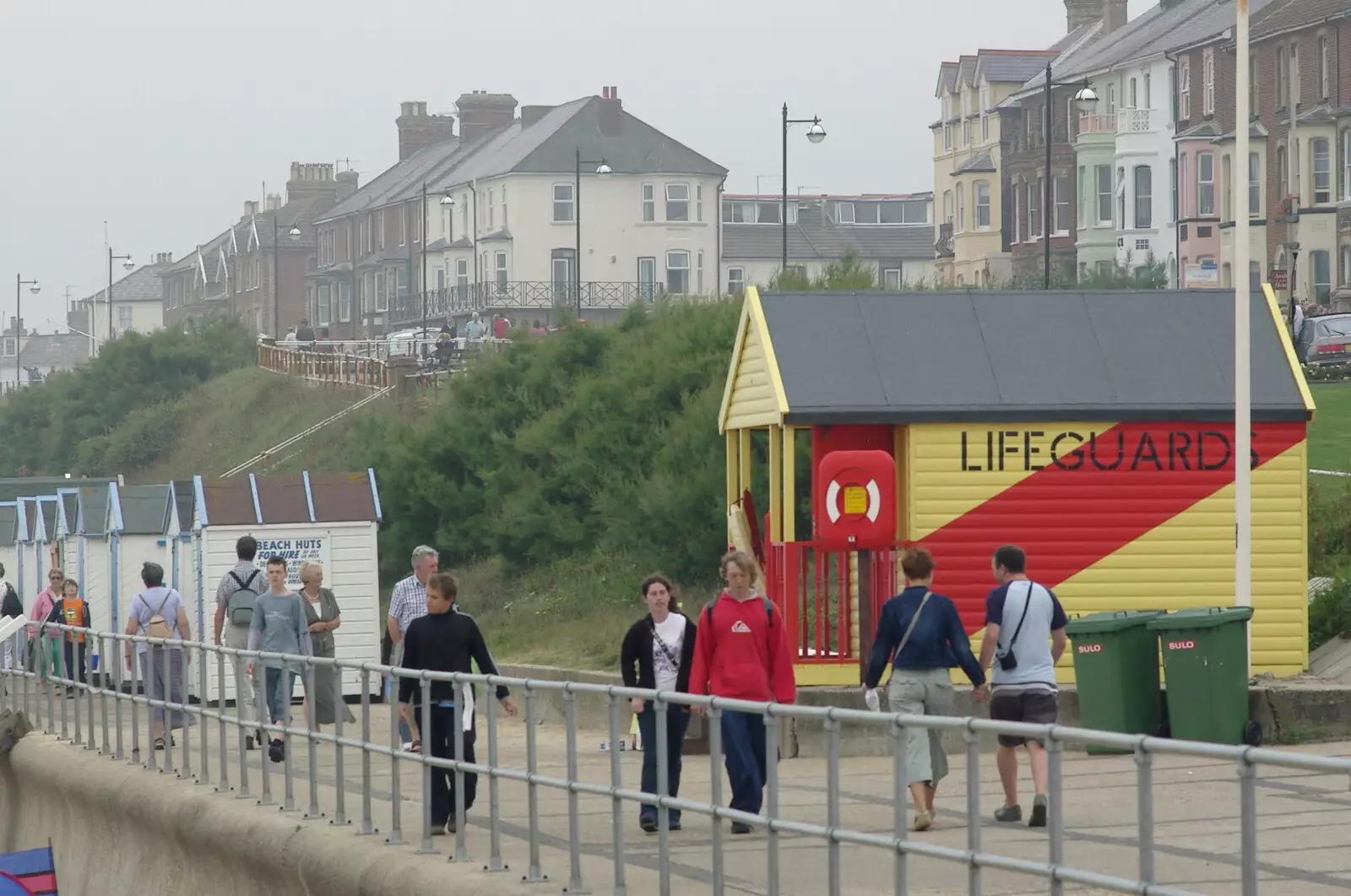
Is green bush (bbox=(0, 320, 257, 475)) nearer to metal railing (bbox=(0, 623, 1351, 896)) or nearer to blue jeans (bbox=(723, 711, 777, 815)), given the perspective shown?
metal railing (bbox=(0, 623, 1351, 896))

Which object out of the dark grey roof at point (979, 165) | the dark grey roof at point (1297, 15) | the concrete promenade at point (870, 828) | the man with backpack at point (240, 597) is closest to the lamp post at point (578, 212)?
the dark grey roof at point (979, 165)

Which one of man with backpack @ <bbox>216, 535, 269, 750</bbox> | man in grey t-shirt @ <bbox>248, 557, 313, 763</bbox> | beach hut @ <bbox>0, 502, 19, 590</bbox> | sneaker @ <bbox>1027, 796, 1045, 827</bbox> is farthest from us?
beach hut @ <bbox>0, 502, 19, 590</bbox>

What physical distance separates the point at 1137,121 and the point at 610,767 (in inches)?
2850

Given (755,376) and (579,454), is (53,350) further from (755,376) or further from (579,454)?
(755,376)

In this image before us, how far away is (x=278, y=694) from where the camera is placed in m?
12.8

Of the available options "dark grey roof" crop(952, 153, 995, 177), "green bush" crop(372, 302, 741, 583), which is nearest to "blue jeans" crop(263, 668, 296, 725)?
"green bush" crop(372, 302, 741, 583)

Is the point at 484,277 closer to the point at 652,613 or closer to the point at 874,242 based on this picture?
the point at 874,242

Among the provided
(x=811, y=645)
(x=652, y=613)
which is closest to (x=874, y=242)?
(x=811, y=645)

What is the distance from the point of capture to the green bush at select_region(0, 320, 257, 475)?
7594 centimetres

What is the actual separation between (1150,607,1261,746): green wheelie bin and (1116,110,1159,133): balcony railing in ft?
218

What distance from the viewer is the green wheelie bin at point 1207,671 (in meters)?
14.1

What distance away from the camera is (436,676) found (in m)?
10.3

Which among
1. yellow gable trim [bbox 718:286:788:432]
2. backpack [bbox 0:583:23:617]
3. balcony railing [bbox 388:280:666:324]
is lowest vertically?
backpack [bbox 0:583:23:617]

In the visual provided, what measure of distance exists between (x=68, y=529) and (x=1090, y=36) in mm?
69619
